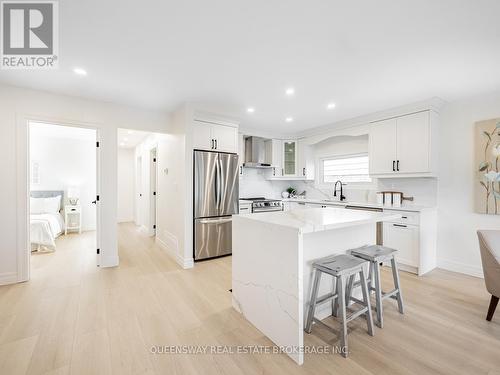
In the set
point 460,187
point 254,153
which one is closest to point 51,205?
point 254,153

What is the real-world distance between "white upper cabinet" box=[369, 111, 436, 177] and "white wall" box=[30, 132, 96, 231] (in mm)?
7025

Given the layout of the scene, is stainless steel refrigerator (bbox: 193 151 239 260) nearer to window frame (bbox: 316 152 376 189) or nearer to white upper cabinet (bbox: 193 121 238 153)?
white upper cabinet (bbox: 193 121 238 153)

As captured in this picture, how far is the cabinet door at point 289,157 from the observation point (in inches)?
218

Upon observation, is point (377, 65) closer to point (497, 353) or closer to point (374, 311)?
point (374, 311)

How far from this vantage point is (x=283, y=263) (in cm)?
171

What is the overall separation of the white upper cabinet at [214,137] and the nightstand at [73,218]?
4310 millimetres

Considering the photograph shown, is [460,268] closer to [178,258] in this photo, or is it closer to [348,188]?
[348,188]

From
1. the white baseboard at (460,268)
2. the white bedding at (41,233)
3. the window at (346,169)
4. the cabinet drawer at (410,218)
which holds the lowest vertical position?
the white baseboard at (460,268)

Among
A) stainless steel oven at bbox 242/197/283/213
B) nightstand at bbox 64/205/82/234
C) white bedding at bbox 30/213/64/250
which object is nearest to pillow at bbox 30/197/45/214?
nightstand at bbox 64/205/82/234

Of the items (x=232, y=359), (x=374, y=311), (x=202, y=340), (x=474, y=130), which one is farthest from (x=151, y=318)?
(x=474, y=130)

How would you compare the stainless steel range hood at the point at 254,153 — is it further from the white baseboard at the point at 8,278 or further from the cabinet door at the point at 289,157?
the white baseboard at the point at 8,278

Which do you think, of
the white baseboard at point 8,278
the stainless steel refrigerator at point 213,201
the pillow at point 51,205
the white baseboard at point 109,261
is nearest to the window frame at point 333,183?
the stainless steel refrigerator at point 213,201

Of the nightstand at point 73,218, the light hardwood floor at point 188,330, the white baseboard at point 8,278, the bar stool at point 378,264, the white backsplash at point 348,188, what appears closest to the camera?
the light hardwood floor at point 188,330

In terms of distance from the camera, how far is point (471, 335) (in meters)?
1.93
